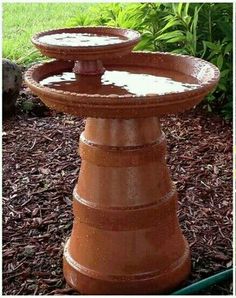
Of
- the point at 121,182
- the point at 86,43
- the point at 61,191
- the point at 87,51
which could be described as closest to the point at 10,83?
the point at 61,191

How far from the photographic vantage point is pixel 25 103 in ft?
15.8

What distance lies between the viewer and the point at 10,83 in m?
4.57

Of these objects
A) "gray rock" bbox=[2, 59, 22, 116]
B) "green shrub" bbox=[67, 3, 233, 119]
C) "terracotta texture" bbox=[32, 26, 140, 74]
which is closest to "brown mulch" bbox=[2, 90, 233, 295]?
"gray rock" bbox=[2, 59, 22, 116]

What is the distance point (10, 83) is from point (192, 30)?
51.9 inches

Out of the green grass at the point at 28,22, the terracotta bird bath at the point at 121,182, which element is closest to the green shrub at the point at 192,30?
the green grass at the point at 28,22

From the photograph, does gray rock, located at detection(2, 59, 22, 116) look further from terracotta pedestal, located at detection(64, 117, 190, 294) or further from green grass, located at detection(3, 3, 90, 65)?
terracotta pedestal, located at detection(64, 117, 190, 294)

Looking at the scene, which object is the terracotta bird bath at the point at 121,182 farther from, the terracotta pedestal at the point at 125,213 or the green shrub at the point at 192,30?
the green shrub at the point at 192,30

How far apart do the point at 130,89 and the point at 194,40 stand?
191 centimetres

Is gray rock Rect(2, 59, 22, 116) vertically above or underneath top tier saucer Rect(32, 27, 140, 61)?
underneath

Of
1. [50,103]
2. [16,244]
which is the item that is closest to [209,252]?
[16,244]

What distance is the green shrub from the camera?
4.35 m

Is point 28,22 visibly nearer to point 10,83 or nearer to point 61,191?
point 10,83

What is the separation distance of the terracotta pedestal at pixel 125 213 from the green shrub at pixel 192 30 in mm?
1884

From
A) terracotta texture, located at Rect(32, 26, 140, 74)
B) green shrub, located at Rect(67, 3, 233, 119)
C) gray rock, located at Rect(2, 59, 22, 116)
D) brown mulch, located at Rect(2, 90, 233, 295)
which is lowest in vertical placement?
brown mulch, located at Rect(2, 90, 233, 295)
